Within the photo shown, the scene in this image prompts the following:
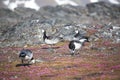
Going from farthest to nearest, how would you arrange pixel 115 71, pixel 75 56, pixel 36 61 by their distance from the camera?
pixel 75 56 → pixel 36 61 → pixel 115 71

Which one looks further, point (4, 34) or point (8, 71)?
point (4, 34)

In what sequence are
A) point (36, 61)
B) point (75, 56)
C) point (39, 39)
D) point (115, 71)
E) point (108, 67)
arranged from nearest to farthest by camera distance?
point (115, 71) < point (108, 67) < point (36, 61) < point (75, 56) < point (39, 39)

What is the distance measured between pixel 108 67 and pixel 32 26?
4429 cm

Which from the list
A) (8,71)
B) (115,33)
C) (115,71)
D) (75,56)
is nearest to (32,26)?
A: (115,33)

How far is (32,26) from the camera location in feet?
248

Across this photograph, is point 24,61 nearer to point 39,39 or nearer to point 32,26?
point 39,39

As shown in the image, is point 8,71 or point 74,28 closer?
point 8,71

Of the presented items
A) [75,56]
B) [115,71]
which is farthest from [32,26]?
[115,71]

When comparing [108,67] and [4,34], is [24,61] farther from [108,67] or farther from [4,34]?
[4,34]

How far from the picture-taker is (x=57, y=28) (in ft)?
248

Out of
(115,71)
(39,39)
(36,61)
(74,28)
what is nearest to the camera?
(115,71)

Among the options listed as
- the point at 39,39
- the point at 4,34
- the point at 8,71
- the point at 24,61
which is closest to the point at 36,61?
the point at 24,61

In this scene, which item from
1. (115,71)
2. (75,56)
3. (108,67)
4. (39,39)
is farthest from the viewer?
(39,39)

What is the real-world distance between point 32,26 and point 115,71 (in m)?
46.9
